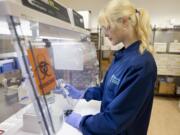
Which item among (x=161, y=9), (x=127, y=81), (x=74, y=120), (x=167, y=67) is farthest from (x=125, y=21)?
(x=161, y=9)

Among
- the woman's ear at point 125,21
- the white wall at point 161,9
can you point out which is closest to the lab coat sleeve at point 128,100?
the woman's ear at point 125,21

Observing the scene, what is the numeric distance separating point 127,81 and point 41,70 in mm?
420

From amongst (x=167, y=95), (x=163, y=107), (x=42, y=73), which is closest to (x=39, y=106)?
(x=42, y=73)

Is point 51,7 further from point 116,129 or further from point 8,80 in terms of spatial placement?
point 8,80

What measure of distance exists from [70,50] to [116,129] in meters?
1.12

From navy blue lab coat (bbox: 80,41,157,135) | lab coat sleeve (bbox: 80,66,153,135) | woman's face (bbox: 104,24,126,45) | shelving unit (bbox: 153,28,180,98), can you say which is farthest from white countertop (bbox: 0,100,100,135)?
shelving unit (bbox: 153,28,180,98)

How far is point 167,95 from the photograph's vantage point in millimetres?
4570

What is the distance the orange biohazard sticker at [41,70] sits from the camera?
2.51ft

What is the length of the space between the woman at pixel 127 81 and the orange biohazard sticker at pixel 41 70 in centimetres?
29

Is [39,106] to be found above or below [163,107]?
above

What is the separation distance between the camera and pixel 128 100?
0.83m

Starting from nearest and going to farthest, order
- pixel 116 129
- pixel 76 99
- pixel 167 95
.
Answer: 1. pixel 116 129
2. pixel 76 99
3. pixel 167 95

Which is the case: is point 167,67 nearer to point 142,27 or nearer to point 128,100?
point 142,27

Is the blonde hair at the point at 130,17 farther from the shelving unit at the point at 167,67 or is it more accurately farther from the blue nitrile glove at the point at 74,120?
the shelving unit at the point at 167,67
